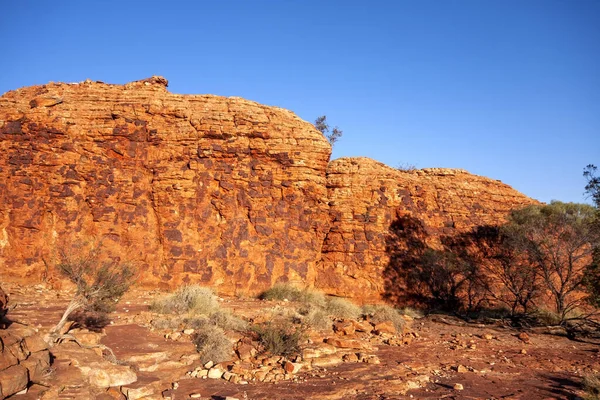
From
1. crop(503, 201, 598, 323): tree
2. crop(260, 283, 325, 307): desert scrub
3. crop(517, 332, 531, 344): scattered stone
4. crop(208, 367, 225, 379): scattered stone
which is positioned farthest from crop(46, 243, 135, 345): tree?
crop(503, 201, 598, 323): tree

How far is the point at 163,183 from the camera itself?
53.8ft

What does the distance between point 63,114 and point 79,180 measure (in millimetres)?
2838

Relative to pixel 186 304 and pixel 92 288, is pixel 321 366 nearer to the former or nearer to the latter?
pixel 186 304

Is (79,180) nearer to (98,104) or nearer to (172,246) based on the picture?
(98,104)

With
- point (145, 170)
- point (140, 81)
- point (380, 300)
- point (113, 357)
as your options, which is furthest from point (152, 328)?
point (140, 81)

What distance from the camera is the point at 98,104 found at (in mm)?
16453

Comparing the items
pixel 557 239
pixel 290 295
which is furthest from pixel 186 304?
pixel 557 239

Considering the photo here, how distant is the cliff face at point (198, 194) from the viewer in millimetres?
15164

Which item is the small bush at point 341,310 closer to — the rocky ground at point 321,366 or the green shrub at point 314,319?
the green shrub at point 314,319

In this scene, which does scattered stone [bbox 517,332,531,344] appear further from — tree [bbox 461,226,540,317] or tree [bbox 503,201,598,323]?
tree [bbox 461,226,540,317]

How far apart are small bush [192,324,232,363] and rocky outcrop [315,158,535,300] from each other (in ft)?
27.0

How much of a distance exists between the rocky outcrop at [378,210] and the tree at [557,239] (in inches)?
95.6

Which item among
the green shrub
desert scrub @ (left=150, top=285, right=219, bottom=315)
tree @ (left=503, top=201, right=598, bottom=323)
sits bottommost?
the green shrub

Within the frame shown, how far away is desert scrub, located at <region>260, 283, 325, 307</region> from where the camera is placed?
15479 millimetres
